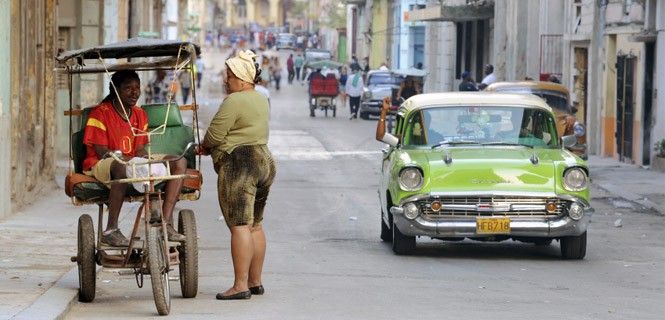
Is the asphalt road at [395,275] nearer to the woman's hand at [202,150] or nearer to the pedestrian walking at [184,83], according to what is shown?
the woman's hand at [202,150]

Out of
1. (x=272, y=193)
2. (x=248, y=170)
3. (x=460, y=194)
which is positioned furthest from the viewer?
(x=272, y=193)

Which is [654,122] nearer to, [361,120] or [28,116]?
[28,116]

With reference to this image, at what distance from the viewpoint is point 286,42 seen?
133500 millimetres

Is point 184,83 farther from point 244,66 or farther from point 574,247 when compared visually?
point 244,66

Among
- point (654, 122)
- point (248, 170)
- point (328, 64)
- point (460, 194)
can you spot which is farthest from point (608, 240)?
point (328, 64)

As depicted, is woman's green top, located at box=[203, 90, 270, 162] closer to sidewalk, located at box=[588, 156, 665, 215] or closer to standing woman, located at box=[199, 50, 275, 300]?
standing woman, located at box=[199, 50, 275, 300]

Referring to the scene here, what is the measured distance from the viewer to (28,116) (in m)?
21.3

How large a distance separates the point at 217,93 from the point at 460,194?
186ft

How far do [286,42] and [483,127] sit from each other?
4616 inches

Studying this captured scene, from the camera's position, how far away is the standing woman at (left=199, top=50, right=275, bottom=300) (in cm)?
1224

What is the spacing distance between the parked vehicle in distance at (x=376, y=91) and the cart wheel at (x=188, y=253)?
3940 centimetres

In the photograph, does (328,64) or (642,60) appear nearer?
(642,60)

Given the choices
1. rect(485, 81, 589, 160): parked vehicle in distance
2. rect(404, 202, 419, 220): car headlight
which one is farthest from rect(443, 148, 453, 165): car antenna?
rect(485, 81, 589, 160): parked vehicle in distance

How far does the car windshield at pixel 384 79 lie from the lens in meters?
53.8
